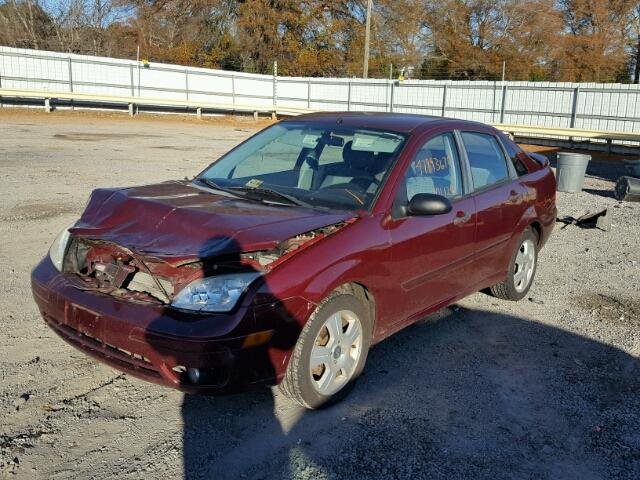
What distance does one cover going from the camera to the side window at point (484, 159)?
194 inches

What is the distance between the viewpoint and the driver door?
4035mm

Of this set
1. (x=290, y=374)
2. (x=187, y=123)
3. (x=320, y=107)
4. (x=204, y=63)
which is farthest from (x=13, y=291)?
(x=204, y=63)

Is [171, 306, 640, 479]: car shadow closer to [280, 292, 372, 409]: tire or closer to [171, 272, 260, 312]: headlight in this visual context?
[280, 292, 372, 409]: tire

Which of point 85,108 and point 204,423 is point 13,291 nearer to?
point 204,423

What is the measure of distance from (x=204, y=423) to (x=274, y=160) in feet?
7.21

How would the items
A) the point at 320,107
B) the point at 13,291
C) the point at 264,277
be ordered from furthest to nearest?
1. the point at 320,107
2. the point at 13,291
3. the point at 264,277

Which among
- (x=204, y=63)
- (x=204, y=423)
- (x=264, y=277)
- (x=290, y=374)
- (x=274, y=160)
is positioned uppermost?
(x=204, y=63)

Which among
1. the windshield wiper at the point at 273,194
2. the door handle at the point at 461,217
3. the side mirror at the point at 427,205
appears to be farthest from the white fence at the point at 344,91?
the windshield wiper at the point at 273,194

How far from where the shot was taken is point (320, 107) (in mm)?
32656

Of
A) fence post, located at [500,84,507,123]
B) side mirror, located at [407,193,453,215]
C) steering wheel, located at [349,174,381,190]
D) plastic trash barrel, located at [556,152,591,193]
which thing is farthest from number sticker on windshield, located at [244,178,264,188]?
fence post, located at [500,84,507,123]

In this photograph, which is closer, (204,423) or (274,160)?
(204,423)

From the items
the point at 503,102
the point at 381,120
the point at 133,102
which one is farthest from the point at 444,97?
the point at 381,120

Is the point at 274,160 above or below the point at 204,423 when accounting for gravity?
above

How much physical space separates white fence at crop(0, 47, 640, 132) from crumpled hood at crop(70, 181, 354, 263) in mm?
22040
